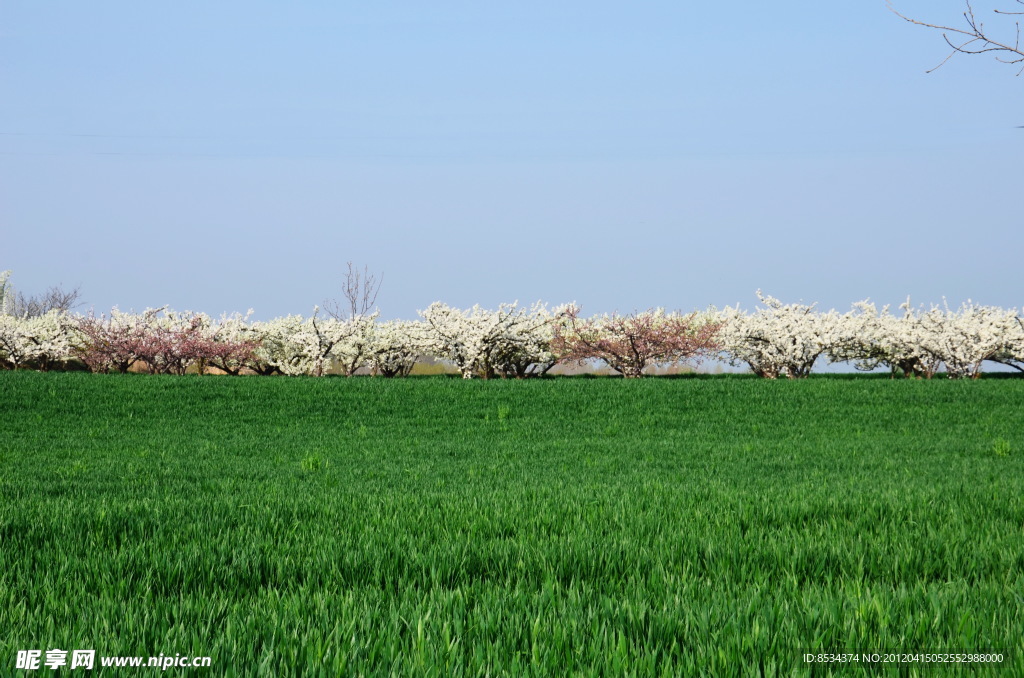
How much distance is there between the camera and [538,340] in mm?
25578

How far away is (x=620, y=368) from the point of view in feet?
85.4

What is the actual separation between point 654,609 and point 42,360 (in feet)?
103

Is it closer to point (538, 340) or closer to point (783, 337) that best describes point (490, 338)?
point (538, 340)

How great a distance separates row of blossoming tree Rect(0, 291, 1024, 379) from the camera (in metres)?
25.2

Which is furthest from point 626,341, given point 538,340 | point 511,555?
point 511,555

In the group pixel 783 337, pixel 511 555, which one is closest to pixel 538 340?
pixel 783 337

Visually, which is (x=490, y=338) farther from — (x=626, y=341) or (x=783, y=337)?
(x=783, y=337)

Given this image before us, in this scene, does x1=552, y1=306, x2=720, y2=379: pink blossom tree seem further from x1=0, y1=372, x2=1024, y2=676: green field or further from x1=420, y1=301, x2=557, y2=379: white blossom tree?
x1=0, y1=372, x2=1024, y2=676: green field

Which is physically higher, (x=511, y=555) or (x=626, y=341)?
(x=626, y=341)

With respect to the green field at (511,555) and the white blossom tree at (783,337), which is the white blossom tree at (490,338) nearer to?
the white blossom tree at (783,337)

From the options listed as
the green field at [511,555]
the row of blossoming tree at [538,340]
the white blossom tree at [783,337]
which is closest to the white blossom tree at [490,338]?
the row of blossoming tree at [538,340]

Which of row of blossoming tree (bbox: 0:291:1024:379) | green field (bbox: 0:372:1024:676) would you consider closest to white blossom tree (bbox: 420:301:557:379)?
row of blossoming tree (bbox: 0:291:1024:379)

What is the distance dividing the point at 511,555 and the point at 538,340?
827 inches

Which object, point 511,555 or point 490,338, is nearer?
point 511,555
